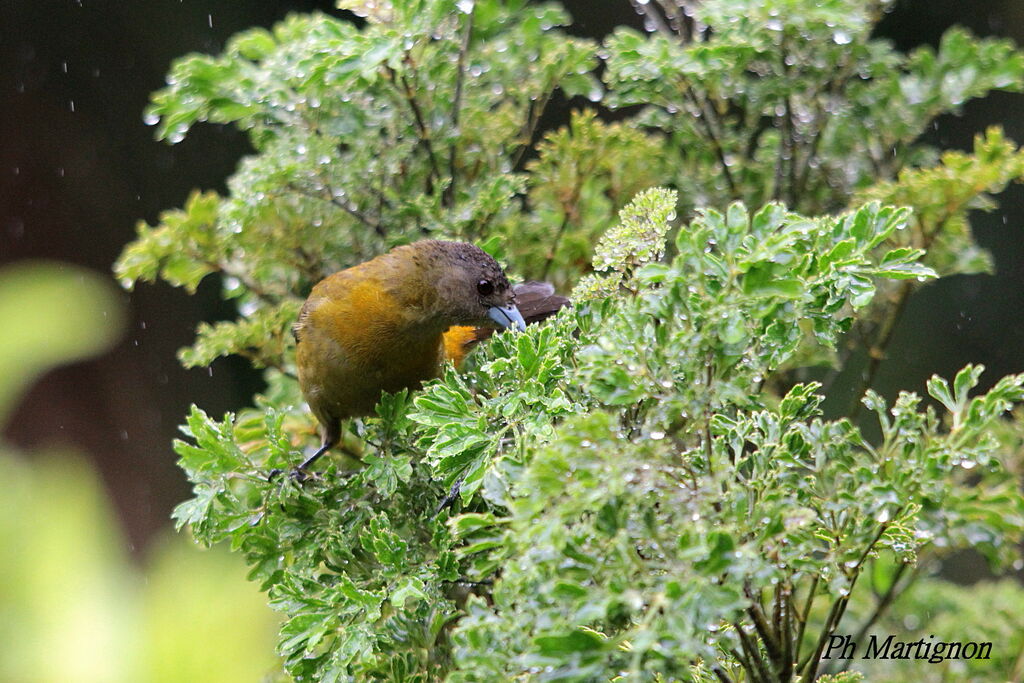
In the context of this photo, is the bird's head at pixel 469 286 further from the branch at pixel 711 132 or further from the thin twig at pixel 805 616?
the thin twig at pixel 805 616

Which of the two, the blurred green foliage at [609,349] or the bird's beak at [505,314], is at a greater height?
the blurred green foliage at [609,349]

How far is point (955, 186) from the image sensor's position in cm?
170

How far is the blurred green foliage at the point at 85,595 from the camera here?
64.6 inches

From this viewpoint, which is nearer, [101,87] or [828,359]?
[828,359]

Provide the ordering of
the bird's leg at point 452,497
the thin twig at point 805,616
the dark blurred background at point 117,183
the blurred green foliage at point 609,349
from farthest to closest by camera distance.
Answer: the dark blurred background at point 117,183
the bird's leg at point 452,497
the thin twig at point 805,616
the blurred green foliage at point 609,349

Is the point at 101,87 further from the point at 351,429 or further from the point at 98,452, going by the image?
the point at 351,429

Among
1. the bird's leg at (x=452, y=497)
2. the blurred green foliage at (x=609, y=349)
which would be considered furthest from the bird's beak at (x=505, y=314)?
the bird's leg at (x=452, y=497)

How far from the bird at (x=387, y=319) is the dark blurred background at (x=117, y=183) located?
193cm

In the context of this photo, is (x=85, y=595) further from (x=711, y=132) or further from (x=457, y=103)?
(x=711, y=132)

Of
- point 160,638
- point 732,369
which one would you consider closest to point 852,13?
point 732,369

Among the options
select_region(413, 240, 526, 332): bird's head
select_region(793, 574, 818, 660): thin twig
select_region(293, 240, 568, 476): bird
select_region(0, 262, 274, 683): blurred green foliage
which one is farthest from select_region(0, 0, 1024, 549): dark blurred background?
select_region(793, 574, 818, 660): thin twig

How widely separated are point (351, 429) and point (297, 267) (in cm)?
30

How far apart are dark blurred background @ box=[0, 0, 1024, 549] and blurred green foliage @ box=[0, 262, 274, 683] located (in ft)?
4.97

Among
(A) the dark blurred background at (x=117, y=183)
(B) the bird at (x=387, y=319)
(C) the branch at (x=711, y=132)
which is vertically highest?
(C) the branch at (x=711, y=132)
